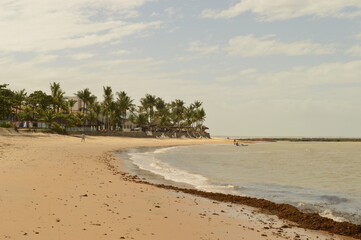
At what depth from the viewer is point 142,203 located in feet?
42.4

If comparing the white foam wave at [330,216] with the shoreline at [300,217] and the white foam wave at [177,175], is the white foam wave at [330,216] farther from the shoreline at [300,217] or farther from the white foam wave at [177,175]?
the white foam wave at [177,175]

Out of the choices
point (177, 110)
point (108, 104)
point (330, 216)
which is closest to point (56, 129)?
point (108, 104)

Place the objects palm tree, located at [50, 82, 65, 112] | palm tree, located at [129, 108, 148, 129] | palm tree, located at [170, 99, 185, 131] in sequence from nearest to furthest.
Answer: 1. palm tree, located at [50, 82, 65, 112]
2. palm tree, located at [129, 108, 148, 129]
3. palm tree, located at [170, 99, 185, 131]

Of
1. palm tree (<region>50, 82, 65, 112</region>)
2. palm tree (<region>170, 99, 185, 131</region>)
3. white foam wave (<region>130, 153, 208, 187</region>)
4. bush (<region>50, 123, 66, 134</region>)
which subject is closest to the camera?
white foam wave (<region>130, 153, 208, 187</region>)

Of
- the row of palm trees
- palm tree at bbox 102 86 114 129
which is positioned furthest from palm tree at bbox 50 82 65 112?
palm tree at bbox 102 86 114 129

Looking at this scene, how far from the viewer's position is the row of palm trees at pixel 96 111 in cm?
8194

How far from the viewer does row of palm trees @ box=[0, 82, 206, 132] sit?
269ft

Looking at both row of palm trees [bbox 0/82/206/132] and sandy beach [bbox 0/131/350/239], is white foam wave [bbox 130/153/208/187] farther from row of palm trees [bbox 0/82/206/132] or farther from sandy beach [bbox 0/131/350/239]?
row of palm trees [bbox 0/82/206/132]

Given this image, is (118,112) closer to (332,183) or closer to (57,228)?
(332,183)

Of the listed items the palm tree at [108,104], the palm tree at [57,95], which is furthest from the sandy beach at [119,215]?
the palm tree at [108,104]

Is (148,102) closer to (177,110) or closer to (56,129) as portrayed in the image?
(177,110)

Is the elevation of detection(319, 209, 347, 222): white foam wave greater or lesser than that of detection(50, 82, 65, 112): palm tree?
lesser

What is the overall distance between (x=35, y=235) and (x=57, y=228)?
0.74 meters

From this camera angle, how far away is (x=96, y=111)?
112562 millimetres
